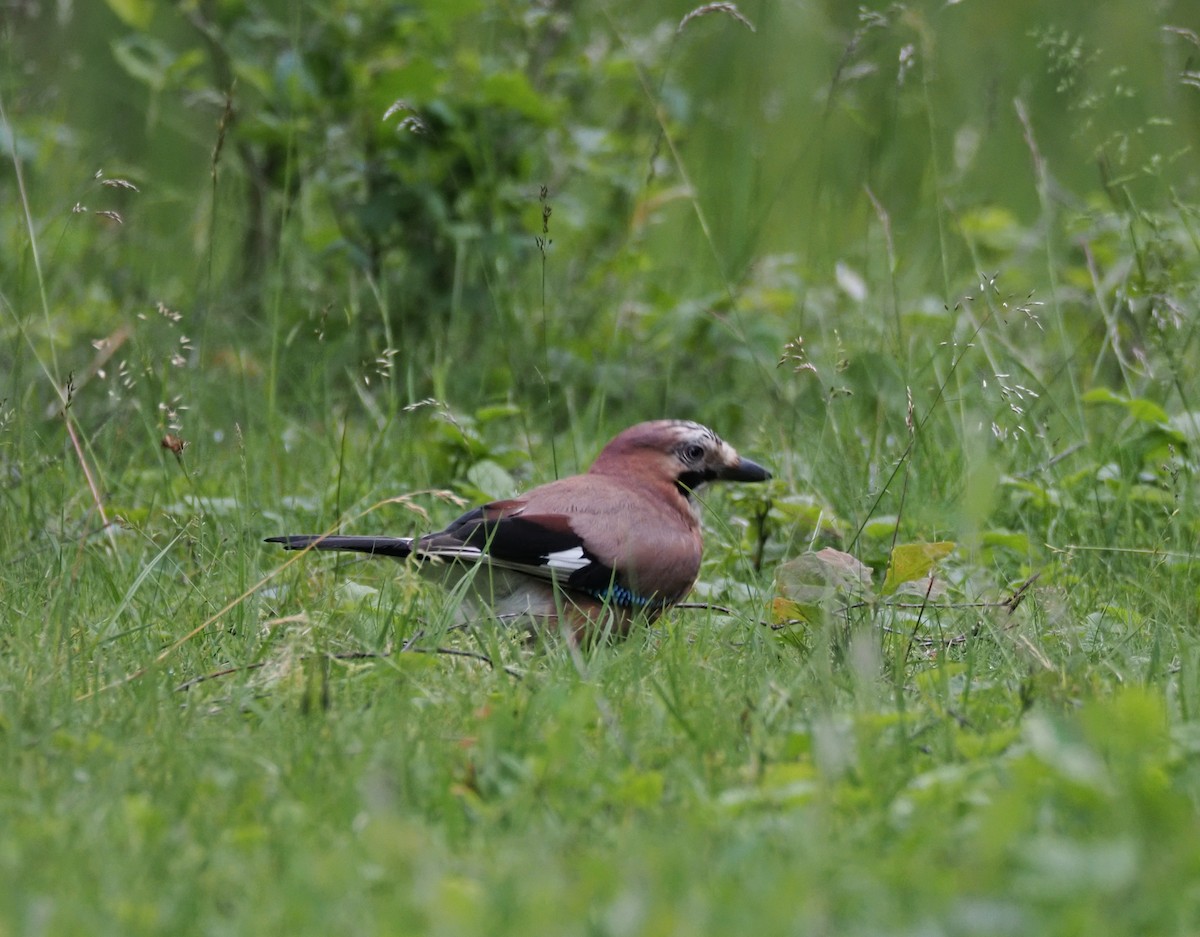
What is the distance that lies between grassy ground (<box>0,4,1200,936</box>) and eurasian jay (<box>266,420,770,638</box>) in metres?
0.16

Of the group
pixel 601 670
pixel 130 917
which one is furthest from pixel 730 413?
pixel 130 917

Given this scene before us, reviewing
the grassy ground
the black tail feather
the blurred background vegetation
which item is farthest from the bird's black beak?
the black tail feather

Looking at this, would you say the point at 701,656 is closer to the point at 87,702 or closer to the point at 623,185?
the point at 87,702

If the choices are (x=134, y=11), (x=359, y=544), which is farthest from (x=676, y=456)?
(x=134, y=11)

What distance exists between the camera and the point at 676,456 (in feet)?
15.8

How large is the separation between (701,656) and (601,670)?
1.11 ft

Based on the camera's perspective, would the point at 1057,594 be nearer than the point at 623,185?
Yes

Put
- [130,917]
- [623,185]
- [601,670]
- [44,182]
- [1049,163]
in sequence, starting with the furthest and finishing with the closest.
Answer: [1049,163], [44,182], [623,185], [601,670], [130,917]

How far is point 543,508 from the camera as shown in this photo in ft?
14.1

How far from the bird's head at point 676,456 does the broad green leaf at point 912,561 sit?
2.95 feet

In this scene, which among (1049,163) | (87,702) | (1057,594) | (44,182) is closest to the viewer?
(87,702)

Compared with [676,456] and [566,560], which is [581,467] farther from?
[566,560]

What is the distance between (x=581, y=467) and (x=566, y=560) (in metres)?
1.30

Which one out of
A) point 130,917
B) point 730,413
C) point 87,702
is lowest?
point 730,413
